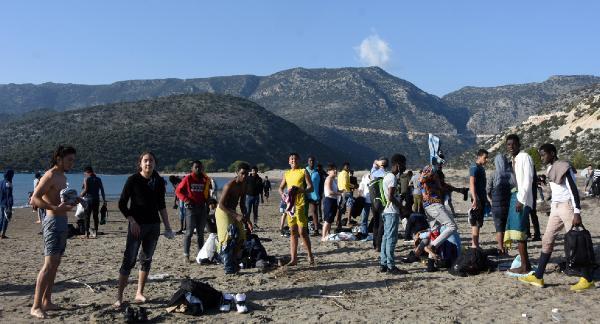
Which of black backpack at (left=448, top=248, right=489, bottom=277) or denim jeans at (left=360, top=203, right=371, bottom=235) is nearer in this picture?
black backpack at (left=448, top=248, right=489, bottom=277)

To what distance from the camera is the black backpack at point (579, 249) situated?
6.42 meters

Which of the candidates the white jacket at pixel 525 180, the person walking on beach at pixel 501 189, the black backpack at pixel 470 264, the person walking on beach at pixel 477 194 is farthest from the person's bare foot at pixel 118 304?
the person walking on beach at pixel 501 189

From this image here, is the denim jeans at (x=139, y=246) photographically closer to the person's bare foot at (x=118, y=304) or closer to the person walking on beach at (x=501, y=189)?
the person's bare foot at (x=118, y=304)

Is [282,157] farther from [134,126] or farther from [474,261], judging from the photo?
[474,261]

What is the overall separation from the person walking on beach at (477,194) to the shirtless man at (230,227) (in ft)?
12.6

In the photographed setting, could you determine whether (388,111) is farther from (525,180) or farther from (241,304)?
(241,304)

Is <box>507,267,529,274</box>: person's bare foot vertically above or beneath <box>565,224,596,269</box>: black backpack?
beneath

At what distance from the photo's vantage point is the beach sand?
5.88 metres

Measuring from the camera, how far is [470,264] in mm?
7719

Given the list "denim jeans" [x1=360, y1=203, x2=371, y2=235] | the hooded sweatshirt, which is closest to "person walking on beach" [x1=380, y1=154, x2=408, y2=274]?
"denim jeans" [x1=360, y1=203, x2=371, y2=235]

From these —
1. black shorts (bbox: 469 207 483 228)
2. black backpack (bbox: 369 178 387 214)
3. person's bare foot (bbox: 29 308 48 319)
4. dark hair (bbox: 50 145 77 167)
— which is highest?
dark hair (bbox: 50 145 77 167)

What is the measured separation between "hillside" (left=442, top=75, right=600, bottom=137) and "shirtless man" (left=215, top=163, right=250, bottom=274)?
146722 millimetres

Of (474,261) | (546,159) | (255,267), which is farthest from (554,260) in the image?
(255,267)

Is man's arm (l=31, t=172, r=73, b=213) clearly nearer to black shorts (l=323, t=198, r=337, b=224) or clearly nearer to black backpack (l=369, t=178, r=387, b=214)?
black backpack (l=369, t=178, r=387, b=214)
